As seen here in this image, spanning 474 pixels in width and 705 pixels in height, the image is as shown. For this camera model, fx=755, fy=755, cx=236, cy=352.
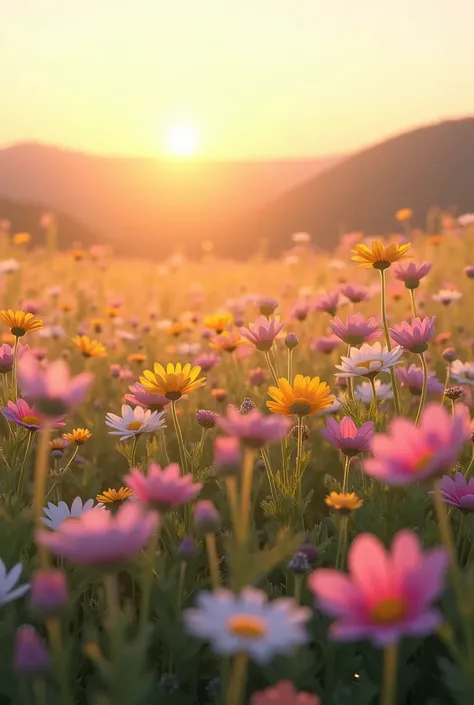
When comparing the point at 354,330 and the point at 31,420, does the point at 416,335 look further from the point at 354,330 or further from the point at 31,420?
the point at 31,420

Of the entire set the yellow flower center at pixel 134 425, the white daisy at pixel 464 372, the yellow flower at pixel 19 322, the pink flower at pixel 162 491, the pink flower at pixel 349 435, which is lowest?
the white daisy at pixel 464 372

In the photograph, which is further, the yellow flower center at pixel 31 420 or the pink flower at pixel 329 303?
the pink flower at pixel 329 303

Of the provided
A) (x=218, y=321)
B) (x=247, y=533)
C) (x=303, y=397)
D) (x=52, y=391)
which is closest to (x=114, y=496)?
(x=303, y=397)

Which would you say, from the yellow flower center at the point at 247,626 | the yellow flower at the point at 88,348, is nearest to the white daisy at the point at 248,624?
the yellow flower center at the point at 247,626

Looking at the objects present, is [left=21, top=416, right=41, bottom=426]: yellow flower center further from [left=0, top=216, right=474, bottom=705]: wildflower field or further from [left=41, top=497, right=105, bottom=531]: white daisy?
[left=41, top=497, right=105, bottom=531]: white daisy

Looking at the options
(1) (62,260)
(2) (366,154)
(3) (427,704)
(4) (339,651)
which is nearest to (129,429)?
(4) (339,651)

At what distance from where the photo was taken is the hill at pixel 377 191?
23062mm

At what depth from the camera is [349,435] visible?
5.59 ft

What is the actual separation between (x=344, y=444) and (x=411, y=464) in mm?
771

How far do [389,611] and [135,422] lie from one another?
3.95 feet

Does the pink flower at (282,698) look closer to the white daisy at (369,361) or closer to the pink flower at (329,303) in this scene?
the white daisy at (369,361)

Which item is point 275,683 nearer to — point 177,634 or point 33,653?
point 177,634

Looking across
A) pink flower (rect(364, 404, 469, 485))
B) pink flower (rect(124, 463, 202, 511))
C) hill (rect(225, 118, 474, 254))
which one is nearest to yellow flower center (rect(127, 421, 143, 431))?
pink flower (rect(124, 463, 202, 511))

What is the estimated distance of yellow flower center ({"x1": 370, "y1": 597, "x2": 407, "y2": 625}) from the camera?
808 millimetres
